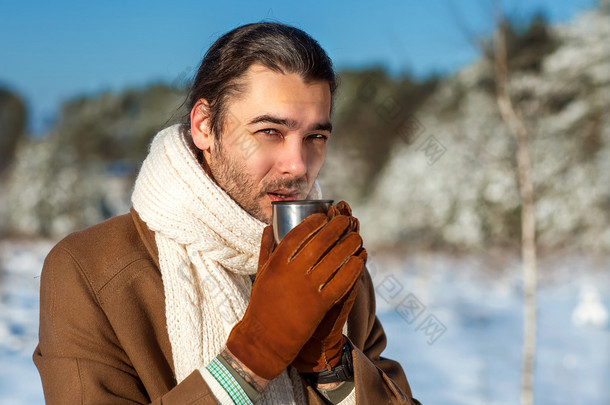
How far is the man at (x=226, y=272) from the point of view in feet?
3.64

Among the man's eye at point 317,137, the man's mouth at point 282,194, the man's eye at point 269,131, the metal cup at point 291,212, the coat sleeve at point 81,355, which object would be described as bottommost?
the coat sleeve at point 81,355

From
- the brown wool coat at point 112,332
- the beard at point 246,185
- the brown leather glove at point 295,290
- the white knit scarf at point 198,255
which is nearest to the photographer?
the brown leather glove at point 295,290

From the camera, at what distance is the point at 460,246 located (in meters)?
11.1

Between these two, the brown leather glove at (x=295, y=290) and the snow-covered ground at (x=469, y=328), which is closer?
the brown leather glove at (x=295, y=290)

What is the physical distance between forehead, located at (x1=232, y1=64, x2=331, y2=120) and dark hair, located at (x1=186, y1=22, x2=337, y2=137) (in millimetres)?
17

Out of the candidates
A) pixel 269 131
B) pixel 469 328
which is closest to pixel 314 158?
pixel 269 131

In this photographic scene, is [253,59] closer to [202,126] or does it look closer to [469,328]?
[202,126]

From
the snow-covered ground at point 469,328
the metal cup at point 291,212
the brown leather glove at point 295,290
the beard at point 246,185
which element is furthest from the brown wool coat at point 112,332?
the snow-covered ground at point 469,328

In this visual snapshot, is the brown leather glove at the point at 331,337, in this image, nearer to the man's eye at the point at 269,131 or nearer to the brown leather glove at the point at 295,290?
the brown leather glove at the point at 295,290

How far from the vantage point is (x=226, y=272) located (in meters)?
1.44

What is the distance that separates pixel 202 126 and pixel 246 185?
245 millimetres

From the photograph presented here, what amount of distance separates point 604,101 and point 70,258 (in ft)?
36.2

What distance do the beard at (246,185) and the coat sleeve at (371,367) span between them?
0.42 metres

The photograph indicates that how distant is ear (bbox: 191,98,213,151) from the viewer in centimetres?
155
